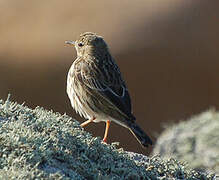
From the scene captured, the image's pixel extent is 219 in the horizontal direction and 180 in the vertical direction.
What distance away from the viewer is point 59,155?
254 inches

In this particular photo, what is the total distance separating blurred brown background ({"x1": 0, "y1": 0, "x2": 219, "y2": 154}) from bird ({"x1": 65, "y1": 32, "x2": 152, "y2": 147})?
5.79m

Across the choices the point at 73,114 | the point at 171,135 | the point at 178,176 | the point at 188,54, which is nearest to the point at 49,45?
the point at 73,114

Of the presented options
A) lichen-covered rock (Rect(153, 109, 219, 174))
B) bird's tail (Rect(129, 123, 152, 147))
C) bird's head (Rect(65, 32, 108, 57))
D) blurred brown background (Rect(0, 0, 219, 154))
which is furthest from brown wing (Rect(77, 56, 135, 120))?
blurred brown background (Rect(0, 0, 219, 154))

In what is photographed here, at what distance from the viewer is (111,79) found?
9.90 m

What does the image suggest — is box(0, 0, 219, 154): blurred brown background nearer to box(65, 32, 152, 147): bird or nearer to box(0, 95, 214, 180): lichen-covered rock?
box(65, 32, 152, 147): bird

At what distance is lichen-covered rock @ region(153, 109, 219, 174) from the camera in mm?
11750

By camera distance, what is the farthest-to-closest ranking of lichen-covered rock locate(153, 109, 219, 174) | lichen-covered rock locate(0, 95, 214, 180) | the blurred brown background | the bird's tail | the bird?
the blurred brown background < lichen-covered rock locate(153, 109, 219, 174) < the bird < the bird's tail < lichen-covered rock locate(0, 95, 214, 180)

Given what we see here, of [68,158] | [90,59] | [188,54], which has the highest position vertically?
[188,54]

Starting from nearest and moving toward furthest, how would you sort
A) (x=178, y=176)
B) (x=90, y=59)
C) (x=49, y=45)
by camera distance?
1. (x=178, y=176)
2. (x=90, y=59)
3. (x=49, y=45)

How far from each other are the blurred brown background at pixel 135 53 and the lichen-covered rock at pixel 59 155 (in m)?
8.45

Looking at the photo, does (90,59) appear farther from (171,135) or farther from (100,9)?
(100,9)

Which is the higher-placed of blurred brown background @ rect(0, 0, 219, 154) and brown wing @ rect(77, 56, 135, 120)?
blurred brown background @ rect(0, 0, 219, 154)

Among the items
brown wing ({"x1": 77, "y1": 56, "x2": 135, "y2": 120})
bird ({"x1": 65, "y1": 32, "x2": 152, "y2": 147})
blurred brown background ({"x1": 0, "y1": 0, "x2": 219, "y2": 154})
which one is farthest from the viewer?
blurred brown background ({"x1": 0, "y1": 0, "x2": 219, "y2": 154})

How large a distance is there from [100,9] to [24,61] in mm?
2479
